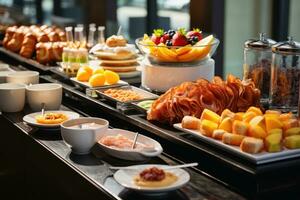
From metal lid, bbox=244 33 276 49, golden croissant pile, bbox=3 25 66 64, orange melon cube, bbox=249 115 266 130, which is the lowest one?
orange melon cube, bbox=249 115 266 130

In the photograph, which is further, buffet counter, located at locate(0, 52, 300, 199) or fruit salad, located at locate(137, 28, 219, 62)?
fruit salad, located at locate(137, 28, 219, 62)

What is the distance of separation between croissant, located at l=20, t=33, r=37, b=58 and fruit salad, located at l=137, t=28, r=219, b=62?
1.32 meters

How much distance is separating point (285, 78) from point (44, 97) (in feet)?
3.45

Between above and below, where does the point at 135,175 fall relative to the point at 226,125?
below

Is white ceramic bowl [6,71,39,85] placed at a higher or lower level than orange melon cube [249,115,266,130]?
lower

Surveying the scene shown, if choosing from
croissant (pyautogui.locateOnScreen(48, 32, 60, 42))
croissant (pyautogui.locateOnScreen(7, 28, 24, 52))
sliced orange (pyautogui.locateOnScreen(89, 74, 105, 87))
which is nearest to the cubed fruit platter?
sliced orange (pyautogui.locateOnScreen(89, 74, 105, 87))

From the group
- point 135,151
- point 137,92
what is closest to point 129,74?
point 137,92

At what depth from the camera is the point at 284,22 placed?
5.22 metres

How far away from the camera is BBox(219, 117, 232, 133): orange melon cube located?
1.75m

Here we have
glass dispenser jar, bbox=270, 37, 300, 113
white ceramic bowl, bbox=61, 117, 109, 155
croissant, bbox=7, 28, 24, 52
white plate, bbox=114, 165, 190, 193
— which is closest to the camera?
white plate, bbox=114, 165, 190, 193

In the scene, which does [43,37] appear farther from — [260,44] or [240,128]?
[240,128]

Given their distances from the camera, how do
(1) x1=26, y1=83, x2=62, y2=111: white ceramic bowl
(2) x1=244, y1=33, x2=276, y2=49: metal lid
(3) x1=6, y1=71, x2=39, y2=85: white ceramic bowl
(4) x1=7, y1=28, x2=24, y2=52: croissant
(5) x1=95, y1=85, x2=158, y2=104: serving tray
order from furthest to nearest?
(4) x1=7, y1=28, x2=24, y2=52: croissant
(3) x1=6, y1=71, x2=39, y2=85: white ceramic bowl
(1) x1=26, y1=83, x2=62, y2=111: white ceramic bowl
(5) x1=95, y1=85, x2=158, y2=104: serving tray
(2) x1=244, y1=33, x2=276, y2=49: metal lid

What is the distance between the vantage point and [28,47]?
363 cm

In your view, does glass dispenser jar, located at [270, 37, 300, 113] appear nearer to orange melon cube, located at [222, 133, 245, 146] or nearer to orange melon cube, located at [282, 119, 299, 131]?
orange melon cube, located at [282, 119, 299, 131]
